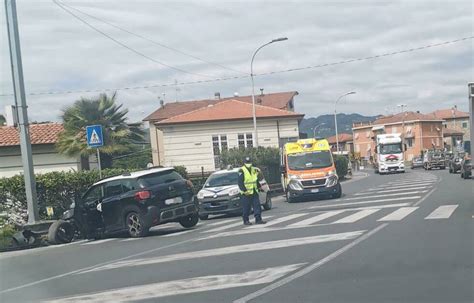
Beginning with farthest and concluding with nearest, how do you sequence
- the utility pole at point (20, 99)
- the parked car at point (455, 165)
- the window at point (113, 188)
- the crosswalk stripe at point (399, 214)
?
the parked car at point (455, 165)
the utility pole at point (20, 99)
the window at point (113, 188)
the crosswalk stripe at point (399, 214)

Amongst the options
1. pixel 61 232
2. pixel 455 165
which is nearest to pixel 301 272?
pixel 61 232

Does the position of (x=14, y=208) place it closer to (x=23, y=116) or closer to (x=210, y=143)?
(x=23, y=116)

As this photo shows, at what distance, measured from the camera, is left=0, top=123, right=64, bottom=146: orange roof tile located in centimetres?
2948

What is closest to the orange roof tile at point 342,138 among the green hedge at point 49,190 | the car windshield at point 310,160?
the car windshield at point 310,160

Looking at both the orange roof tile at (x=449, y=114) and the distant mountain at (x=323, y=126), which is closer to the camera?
the distant mountain at (x=323, y=126)

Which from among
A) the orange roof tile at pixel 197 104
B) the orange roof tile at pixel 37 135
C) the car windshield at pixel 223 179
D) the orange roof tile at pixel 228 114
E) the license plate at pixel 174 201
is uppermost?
the orange roof tile at pixel 197 104

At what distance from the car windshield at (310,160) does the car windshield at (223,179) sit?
478cm

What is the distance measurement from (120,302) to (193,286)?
105cm

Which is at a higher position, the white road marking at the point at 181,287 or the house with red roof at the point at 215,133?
the house with red roof at the point at 215,133

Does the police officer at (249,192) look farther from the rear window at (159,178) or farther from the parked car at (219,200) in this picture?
the parked car at (219,200)

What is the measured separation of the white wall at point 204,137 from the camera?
4634cm

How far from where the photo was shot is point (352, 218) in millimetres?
14984

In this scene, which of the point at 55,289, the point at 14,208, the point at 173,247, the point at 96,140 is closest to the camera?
the point at 55,289

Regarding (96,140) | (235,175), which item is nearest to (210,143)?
(235,175)
